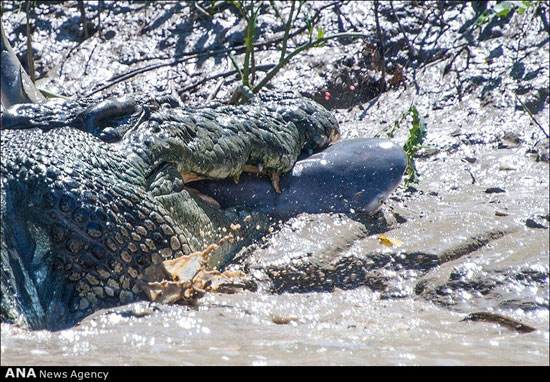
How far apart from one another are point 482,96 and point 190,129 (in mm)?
2852

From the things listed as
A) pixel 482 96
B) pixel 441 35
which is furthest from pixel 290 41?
pixel 482 96

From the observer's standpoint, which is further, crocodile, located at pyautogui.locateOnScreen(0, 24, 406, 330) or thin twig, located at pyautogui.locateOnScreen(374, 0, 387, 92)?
thin twig, located at pyautogui.locateOnScreen(374, 0, 387, 92)

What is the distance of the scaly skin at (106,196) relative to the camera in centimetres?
302

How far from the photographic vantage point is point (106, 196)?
3.12 meters

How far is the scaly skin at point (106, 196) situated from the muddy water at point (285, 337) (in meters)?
0.16

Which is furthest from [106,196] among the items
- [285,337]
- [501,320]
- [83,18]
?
[83,18]
